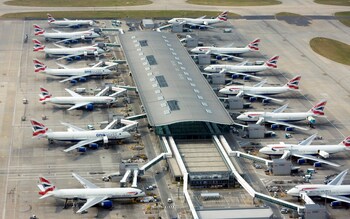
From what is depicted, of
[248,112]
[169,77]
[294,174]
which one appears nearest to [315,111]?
[248,112]

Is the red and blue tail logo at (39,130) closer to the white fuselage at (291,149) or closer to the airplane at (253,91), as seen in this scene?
the white fuselage at (291,149)

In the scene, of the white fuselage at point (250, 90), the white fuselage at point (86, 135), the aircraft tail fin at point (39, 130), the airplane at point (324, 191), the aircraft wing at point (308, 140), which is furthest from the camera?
the white fuselage at point (250, 90)

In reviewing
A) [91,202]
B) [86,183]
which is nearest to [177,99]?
[86,183]

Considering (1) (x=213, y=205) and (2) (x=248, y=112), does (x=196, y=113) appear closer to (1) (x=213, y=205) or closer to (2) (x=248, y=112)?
(2) (x=248, y=112)

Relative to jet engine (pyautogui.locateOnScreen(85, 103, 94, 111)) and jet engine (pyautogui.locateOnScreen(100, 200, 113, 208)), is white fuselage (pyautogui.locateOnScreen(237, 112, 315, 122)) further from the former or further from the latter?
jet engine (pyautogui.locateOnScreen(100, 200, 113, 208))

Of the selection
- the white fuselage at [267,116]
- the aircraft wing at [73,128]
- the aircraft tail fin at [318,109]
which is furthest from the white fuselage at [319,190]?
the aircraft wing at [73,128]

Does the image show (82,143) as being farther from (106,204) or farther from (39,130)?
(106,204)

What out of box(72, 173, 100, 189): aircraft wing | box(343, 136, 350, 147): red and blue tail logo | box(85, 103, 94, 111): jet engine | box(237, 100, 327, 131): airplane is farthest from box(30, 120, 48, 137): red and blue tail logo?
box(343, 136, 350, 147): red and blue tail logo
